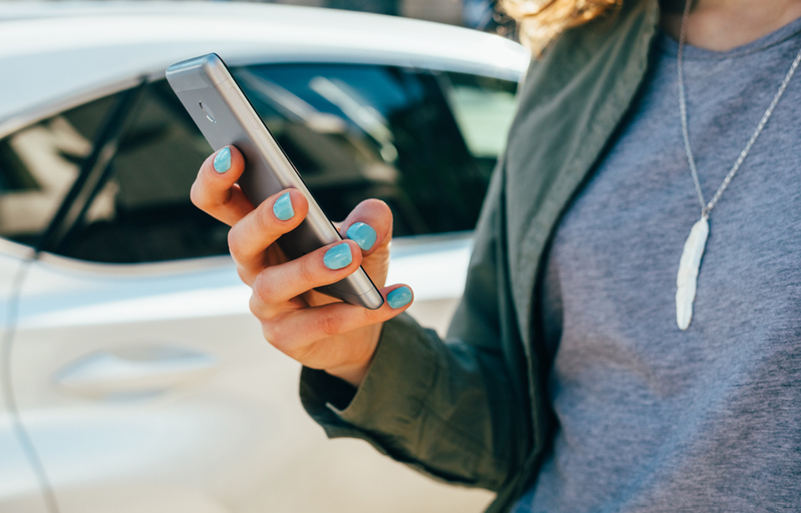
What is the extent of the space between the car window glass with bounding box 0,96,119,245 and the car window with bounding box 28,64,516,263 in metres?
0.08

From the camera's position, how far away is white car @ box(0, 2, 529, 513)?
1.27 m

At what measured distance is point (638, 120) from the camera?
90 centimetres

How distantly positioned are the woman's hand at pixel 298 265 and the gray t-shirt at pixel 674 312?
1.11 feet

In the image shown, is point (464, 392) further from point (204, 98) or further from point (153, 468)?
point (153, 468)

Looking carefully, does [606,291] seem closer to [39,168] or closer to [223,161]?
[223,161]

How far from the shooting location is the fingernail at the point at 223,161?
0.61 metres

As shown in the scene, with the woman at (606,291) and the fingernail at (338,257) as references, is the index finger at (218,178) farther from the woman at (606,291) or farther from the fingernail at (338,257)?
the fingernail at (338,257)

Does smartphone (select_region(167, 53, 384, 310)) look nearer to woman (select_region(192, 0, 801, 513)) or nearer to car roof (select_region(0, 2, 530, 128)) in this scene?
woman (select_region(192, 0, 801, 513))

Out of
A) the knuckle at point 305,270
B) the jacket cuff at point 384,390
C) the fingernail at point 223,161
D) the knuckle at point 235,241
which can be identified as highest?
the fingernail at point 223,161

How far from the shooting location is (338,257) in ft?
1.96

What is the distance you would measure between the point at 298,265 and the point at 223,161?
14 centimetres

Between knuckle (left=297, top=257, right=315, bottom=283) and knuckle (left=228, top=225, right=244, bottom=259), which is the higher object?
knuckle (left=228, top=225, right=244, bottom=259)

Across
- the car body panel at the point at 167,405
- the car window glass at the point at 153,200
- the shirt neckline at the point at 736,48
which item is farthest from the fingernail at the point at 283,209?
the car window glass at the point at 153,200

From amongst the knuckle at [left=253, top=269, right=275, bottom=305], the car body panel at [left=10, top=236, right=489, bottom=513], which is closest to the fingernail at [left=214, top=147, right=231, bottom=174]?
the knuckle at [left=253, top=269, right=275, bottom=305]
